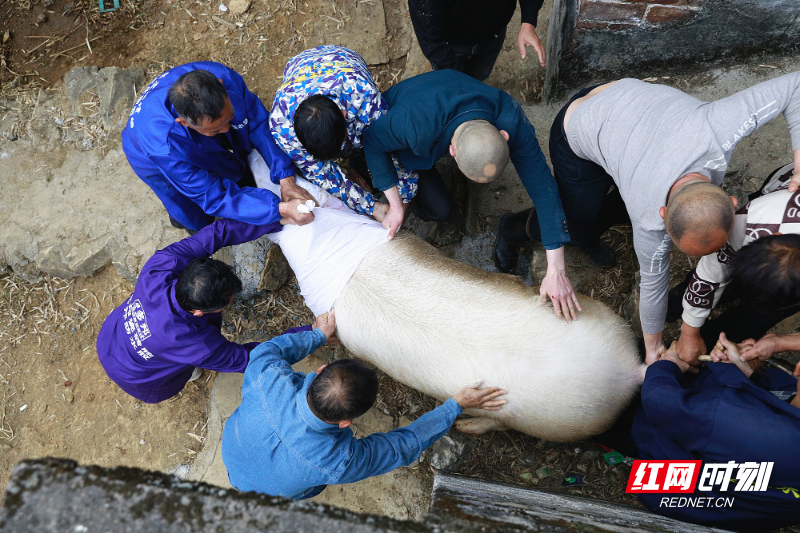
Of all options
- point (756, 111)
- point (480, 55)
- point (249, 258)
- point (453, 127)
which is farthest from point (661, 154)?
point (249, 258)

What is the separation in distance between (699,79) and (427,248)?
7.28ft

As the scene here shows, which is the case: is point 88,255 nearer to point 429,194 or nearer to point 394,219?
point 394,219

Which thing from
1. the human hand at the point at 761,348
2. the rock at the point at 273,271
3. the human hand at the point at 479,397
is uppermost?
the human hand at the point at 761,348

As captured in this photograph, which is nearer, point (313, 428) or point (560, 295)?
point (313, 428)

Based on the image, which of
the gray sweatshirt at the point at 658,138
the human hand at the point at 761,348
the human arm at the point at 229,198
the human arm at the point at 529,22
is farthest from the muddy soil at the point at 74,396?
the human hand at the point at 761,348

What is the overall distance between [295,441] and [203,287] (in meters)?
0.93

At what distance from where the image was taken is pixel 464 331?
2.49 metres

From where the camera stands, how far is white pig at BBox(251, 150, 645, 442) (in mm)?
2424

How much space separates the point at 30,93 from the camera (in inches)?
168

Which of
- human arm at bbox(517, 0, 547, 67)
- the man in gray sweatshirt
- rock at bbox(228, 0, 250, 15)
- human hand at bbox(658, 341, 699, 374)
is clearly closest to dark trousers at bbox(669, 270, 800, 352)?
human hand at bbox(658, 341, 699, 374)

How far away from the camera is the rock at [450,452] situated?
2969 mm

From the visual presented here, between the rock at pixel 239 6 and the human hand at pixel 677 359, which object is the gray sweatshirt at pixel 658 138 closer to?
the human hand at pixel 677 359

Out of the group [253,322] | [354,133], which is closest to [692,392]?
[354,133]

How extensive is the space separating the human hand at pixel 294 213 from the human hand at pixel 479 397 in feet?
4.23
